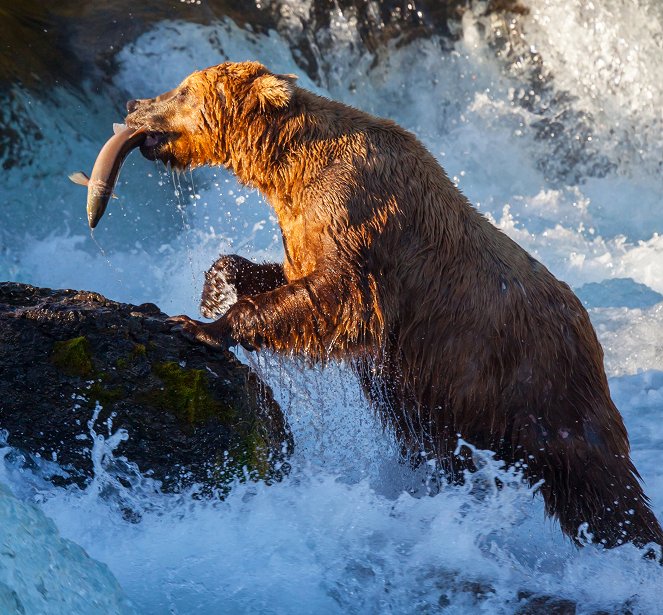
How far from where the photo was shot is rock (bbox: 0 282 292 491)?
451 centimetres

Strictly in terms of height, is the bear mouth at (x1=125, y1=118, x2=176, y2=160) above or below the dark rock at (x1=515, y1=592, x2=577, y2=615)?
above

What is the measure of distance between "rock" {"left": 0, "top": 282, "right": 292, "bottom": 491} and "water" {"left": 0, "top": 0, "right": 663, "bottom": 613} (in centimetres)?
16

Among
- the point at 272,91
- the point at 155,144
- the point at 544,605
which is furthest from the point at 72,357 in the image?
the point at 544,605

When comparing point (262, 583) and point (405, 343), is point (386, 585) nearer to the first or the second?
point (262, 583)

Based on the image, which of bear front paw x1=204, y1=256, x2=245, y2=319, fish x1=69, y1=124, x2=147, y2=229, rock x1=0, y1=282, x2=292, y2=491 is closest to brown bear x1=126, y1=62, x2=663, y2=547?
rock x1=0, y1=282, x2=292, y2=491

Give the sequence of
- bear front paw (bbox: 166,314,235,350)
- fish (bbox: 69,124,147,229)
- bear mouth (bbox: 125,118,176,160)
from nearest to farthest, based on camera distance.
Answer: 1. bear front paw (bbox: 166,314,235,350)
2. fish (bbox: 69,124,147,229)
3. bear mouth (bbox: 125,118,176,160)

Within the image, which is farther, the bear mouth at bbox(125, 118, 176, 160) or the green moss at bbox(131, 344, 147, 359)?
the bear mouth at bbox(125, 118, 176, 160)

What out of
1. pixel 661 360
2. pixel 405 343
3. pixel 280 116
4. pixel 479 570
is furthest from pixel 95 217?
pixel 661 360

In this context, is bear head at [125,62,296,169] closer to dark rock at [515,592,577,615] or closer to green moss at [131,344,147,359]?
green moss at [131,344,147,359]

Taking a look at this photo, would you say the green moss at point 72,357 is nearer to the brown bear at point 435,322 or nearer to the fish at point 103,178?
the brown bear at point 435,322

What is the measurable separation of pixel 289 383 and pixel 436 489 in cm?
98

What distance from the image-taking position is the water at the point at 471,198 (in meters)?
4.82

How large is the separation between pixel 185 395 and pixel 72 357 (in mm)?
527

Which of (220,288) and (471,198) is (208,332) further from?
(471,198)
